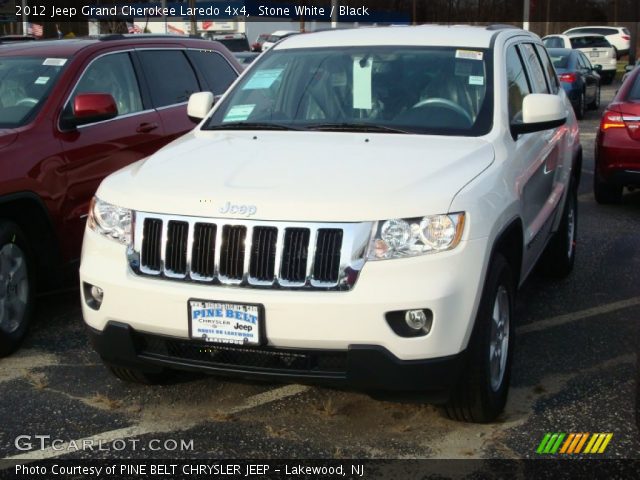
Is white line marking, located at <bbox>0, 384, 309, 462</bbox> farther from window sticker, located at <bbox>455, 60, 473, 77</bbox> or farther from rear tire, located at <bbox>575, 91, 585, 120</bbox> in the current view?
rear tire, located at <bbox>575, 91, 585, 120</bbox>

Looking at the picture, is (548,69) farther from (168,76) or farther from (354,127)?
(168,76)

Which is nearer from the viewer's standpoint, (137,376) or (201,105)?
(137,376)

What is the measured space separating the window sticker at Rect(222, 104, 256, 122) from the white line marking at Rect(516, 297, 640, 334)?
6.88 ft

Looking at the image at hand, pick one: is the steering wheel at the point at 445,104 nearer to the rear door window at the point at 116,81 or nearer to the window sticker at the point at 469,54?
the window sticker at the point at 469,54

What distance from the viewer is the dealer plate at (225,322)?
3.51 meters

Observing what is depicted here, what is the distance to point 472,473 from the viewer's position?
3.55m

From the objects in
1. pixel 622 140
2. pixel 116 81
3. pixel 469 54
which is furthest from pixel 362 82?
pixel 622 140

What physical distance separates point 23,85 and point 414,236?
3.45 m

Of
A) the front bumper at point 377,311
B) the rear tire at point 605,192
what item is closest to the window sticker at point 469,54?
the front bumper at point 377,311

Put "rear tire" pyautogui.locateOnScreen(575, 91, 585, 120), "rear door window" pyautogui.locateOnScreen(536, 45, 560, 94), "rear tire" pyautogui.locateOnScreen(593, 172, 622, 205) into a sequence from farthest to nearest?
"rear tire" pyautogui.locateOnScreen(575, 91, 585, 120) < "rear tire" pyautogui.locateOnScreen(593, 172, 622, 205) < "rear door window" pyautogui.locateOnScreen(536, 45, 560, 94)

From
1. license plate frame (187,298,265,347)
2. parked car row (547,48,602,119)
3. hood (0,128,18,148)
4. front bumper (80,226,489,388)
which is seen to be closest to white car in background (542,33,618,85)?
parked car row (547,48,602,119)

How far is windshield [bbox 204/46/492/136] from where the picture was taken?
15.2 feet

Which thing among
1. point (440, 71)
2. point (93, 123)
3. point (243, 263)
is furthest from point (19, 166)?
point (440, 71)

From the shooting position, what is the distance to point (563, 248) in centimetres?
629
